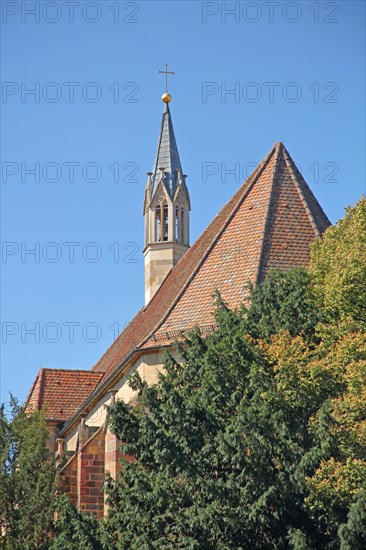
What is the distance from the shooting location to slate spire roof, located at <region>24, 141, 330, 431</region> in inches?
1021

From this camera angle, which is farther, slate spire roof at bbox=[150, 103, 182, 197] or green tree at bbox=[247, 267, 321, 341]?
slate spire roof at bbox=[150, 103, 182, 197]

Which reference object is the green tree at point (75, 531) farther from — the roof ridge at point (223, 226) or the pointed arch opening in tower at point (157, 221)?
the pointed arch opening in tower at point (157, 221)

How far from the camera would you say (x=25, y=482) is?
2627cm

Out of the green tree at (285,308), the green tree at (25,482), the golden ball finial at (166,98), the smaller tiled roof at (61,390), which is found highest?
the golden ball finial at (166,98)

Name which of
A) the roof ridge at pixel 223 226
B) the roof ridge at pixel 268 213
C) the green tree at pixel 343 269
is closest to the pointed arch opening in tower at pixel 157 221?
the roof ridge at pixel 223 226

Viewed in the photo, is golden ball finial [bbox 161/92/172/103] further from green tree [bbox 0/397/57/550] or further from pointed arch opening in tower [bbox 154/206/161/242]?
green tree [bbox 0/397/57/550]

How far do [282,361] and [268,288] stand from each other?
9.27 feet

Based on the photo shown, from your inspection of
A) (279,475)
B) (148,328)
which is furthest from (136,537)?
(148,328)

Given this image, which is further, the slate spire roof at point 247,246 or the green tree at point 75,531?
the slate spire roof at point 247,246

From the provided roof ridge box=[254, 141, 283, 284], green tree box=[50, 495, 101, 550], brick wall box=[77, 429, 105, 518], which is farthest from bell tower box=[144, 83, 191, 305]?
green tree box=[50, 495, 101, 550]

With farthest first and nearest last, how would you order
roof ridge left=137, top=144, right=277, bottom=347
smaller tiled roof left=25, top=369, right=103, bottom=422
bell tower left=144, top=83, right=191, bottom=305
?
bell tower left=144, top=83, right=191, bottom=305 < smaller tiled roof left=25, top=369, right=103, bottom=422 < roof ridge left=137, top=144, right=277, bottom=347

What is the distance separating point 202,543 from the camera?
1900 cm

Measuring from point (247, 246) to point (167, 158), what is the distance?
13.8 meters

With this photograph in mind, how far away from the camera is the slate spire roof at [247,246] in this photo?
25922 millimetres
